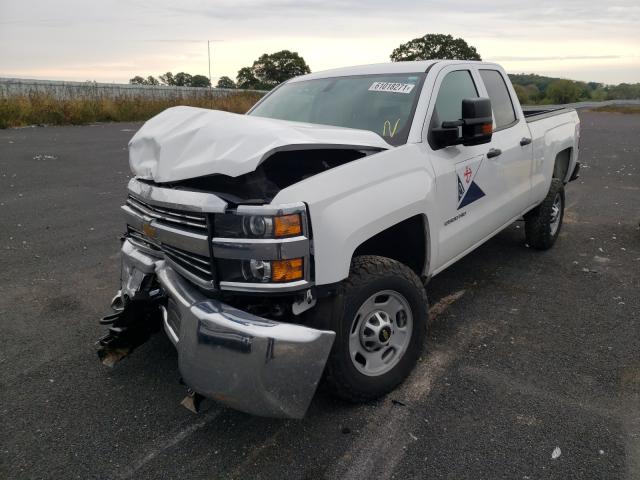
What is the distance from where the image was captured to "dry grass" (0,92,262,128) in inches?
701

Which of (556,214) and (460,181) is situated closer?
(460,181)

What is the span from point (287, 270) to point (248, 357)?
1.44 ft

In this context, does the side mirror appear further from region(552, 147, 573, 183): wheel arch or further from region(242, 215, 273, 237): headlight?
region(552, 147, 573, 183): wheel arch

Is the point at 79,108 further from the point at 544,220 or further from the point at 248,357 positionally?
the point at 248,357

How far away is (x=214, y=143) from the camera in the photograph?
2727 millimetres

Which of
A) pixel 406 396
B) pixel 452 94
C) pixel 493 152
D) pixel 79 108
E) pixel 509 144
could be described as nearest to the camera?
pixel 406 396

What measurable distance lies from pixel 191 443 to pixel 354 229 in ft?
4.60

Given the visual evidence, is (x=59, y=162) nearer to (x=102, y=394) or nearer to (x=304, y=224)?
(x=102, y=394)

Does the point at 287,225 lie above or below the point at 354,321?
above

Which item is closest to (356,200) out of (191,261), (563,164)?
(191,261)

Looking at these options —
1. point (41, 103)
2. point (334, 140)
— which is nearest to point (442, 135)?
point (334, 140)

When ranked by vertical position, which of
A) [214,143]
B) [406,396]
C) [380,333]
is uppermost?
[214,143]

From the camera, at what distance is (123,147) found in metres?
13.7

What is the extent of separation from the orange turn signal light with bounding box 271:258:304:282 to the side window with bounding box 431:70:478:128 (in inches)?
65.2
